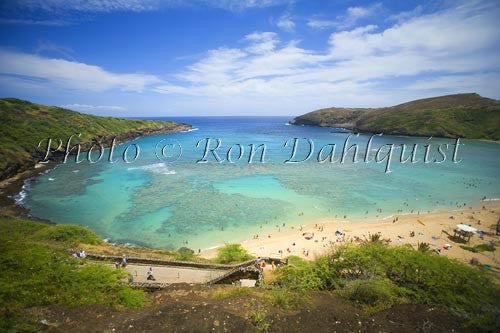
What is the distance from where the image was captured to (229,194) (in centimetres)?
4628

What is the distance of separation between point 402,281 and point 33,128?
102025mm

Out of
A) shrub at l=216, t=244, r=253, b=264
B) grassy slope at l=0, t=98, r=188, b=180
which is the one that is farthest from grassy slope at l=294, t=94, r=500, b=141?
grassy slope at l=0, t=98, r=188, b=180

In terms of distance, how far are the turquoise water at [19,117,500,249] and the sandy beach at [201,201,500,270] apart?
84.6 inches

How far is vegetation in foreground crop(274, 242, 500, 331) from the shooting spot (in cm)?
1161

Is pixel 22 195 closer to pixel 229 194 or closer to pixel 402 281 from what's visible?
pixel 229 194

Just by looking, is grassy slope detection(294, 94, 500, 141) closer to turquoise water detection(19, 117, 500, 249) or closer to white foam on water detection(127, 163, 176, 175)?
turquoise water detection(19, 117, 500, 249)

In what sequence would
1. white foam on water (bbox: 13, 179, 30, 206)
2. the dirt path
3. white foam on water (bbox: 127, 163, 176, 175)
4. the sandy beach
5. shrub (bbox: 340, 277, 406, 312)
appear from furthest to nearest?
white foam on water (bbox: 127, 163, 176, 175), white foam on water (bbox: 13, 179, 30, 206), the sandy beach, the dirt path, shrub (bbox: 340, 277, 406, 312)

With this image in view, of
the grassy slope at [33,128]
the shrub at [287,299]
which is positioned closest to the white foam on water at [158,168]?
the grassy slope at [33,128]

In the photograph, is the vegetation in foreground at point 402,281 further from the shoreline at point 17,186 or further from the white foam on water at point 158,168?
the white foam on water at point 158,168

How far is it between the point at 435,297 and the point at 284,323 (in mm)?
7913

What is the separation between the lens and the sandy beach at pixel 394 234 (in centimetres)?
2848

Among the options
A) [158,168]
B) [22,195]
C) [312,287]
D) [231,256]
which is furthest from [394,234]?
[22,195]

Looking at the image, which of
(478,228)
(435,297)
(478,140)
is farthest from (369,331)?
(478,140)

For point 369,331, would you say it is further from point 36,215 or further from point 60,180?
point 60,180
